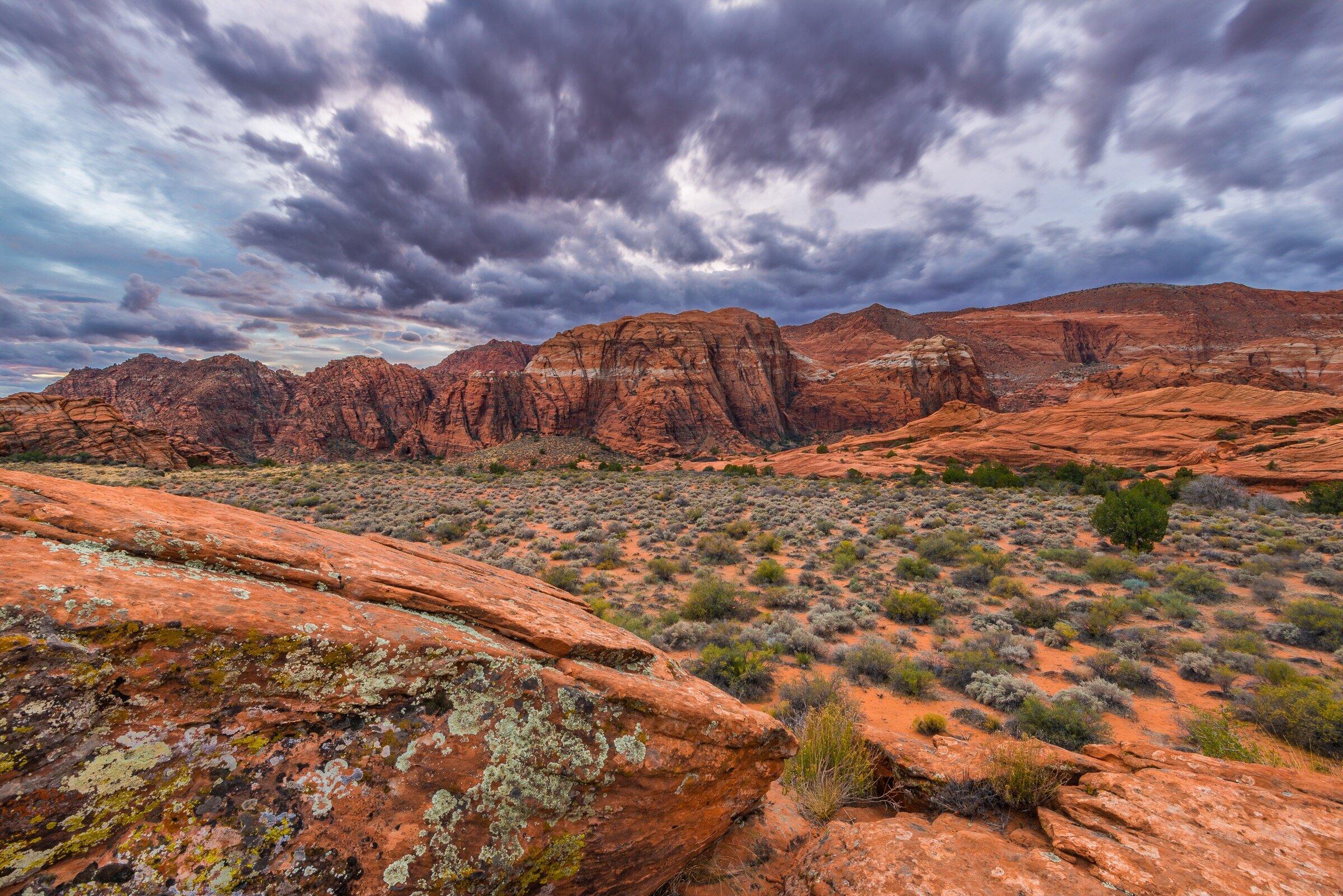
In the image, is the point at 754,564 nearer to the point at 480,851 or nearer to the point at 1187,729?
the point at 1187,729

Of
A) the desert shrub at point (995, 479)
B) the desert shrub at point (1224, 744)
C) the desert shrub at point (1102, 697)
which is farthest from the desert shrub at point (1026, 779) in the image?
the desert shrub at point (995, 479)

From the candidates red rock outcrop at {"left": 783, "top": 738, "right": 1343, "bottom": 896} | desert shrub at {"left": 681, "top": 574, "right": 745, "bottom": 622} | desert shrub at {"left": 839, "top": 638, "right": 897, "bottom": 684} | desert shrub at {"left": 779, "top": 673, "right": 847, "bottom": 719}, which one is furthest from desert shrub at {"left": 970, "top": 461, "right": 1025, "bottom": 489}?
red rock outcrop at {"left": 783, "top": 738, "right": 1343, "bottom": 896}

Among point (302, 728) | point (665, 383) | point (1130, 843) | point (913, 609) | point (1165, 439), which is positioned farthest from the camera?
point (665, 383)

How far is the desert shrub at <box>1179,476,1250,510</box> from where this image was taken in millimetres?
20125

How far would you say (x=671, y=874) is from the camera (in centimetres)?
295

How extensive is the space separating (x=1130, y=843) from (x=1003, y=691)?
4.50 metres

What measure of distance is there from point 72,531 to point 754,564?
1232cm

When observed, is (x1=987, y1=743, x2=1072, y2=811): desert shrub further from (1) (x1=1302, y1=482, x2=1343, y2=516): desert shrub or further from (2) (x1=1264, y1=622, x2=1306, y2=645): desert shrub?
(1) (x1=1302, y1=482, x2=1343, y2=516): desert shrub

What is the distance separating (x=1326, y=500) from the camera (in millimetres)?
18375

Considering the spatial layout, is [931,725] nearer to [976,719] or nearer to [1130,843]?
[976,719]

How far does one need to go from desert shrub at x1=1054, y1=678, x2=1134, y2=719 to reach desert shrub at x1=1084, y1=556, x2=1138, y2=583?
19.7 feet

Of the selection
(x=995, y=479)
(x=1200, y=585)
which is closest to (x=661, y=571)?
(x=1200, y=585)

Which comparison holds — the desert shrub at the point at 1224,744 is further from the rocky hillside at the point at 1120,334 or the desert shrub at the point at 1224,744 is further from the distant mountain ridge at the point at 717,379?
the rocky hillside at the point at 1120,334

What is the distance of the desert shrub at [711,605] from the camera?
375 inches
